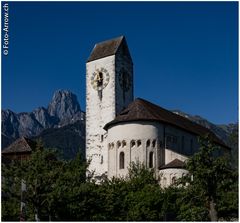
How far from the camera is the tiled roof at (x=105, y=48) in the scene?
78.9 metres

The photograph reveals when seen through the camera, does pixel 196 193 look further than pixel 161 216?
No

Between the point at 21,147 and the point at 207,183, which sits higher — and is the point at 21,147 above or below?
above

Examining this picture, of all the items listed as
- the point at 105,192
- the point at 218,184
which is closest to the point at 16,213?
the point at 105,192

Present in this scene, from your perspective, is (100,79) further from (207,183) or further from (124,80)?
(207,183)

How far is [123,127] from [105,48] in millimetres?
16576

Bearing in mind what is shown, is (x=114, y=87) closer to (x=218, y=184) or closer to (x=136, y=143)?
(x=136, y=143)

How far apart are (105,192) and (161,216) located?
663 centimetres

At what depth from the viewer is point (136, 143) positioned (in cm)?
6700

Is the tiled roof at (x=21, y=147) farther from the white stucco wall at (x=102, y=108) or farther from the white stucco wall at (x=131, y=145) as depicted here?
the white stucco wall at (x=102, y=108)

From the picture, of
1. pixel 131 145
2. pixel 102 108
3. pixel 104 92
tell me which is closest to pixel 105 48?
pixel 104 92

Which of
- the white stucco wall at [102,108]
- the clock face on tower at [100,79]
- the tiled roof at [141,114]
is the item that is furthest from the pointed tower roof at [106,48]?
the tiled roof at [141,114]

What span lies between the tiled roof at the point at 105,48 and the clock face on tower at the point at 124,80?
2957 millimetres

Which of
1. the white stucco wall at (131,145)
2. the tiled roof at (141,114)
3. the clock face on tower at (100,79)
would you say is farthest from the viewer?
the clock face on tower at (100,79)

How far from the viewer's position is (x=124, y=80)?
261 ft
